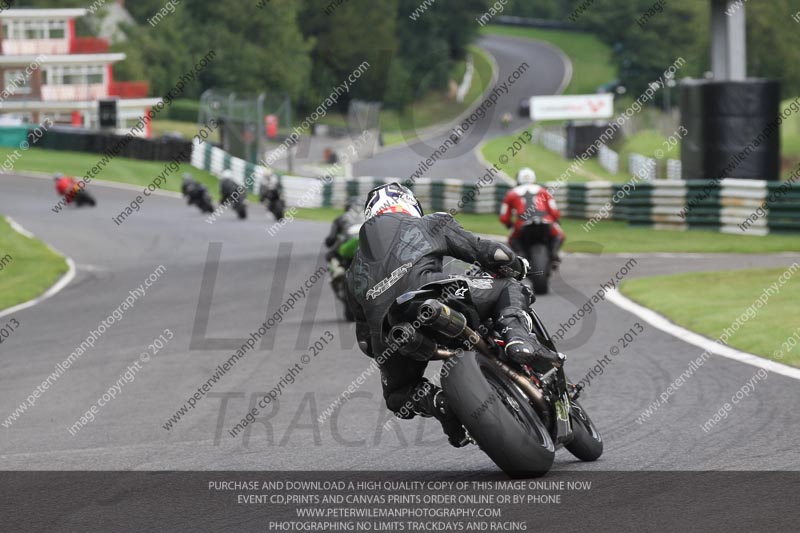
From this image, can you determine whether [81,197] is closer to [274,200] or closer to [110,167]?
[274,200]

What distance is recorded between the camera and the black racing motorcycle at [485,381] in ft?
19.1

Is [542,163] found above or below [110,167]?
above

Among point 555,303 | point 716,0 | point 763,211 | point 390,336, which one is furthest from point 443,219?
point 716,0

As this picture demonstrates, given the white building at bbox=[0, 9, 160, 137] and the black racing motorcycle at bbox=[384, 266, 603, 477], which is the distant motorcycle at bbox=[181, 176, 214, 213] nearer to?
the black racing motorcycle at bbox=[384, 266, 603, 477]

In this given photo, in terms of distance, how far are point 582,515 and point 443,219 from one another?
6.04 ft

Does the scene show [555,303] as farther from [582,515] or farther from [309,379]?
[582,515]

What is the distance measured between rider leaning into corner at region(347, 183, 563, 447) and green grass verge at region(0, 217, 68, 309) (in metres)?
12.1

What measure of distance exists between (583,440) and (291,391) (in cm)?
374

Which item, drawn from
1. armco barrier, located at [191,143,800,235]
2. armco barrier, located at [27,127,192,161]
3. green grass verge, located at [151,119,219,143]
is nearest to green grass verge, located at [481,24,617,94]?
green grass verge, located at [151,119,219,143]

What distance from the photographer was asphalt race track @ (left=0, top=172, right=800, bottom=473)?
702 cm

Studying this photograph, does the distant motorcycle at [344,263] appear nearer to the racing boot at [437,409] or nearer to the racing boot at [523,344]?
the racing boot at [437,409]

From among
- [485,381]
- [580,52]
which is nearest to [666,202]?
[485,381]

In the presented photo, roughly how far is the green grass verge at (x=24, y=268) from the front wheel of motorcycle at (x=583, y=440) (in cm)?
1244

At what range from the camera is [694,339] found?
11523 millimetres
